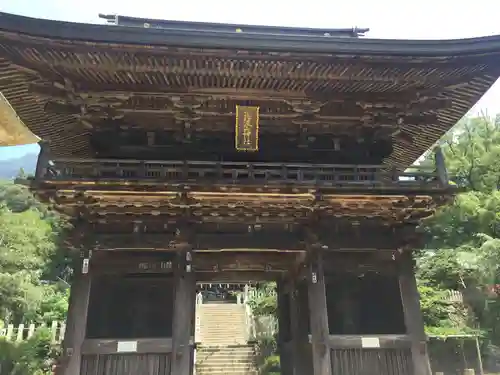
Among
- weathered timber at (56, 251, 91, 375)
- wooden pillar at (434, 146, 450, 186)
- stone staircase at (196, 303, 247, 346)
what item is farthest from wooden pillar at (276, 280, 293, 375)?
stone staircase at (196, 303, 247, 346)

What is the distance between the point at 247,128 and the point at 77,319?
518cm

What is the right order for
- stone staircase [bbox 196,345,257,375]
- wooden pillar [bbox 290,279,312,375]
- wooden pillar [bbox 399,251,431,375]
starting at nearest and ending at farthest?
wooden pillar [bbox 399,251,431,375]
wooden pillar [bbox 290,279,312,375]
stone staircase [bbox 196,345,257,375]

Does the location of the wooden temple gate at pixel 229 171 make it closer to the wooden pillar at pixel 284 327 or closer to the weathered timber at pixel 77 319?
the weathered timber at pixel 77 319

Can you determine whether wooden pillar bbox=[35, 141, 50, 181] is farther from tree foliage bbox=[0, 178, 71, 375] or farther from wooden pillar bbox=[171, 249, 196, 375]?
tree foliage bbox=[0, 178, 71, 375]

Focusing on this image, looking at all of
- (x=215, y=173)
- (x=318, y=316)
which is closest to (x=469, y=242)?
(x=318, y=316)

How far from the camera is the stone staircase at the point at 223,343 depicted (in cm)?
1933

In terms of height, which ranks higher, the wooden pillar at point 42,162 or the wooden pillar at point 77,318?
the wooden pillar at point 42,162

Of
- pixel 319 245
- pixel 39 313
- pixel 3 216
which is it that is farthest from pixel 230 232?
pixel 3 216

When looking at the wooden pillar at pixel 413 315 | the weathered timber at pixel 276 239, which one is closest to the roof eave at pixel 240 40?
the weathered timber at pixel 276 239

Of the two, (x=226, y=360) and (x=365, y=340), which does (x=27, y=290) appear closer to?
(x=226, y=360)

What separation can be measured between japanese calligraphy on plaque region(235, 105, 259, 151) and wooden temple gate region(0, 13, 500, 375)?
3 cm

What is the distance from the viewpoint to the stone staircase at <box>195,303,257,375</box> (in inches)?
761

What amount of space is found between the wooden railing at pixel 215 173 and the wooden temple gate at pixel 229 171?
47 mm

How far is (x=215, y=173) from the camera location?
839 cm
